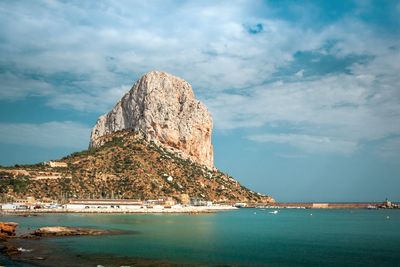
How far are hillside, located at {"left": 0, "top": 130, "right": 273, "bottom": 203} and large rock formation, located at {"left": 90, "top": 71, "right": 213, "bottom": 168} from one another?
4.68 metres

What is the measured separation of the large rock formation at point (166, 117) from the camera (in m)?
157

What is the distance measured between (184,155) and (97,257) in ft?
402

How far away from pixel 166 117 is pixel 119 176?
122 feet

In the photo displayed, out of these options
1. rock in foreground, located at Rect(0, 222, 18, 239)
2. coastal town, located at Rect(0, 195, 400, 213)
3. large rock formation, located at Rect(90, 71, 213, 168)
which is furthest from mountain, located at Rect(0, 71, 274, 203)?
rock in foreground, located at Rect(0, 222, 18, 239)

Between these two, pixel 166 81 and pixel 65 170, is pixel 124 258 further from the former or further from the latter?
pixel 166 81

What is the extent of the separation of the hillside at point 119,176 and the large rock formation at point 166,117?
4.68 m

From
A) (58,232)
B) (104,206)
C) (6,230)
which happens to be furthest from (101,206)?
(6,230)

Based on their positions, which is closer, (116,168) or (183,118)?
(116,168)

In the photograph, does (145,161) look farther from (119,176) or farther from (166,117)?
(166,117)

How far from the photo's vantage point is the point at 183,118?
165m

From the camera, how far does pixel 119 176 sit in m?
128

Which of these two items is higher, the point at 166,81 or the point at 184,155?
the point at 166,81

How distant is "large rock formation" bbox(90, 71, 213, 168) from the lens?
157m

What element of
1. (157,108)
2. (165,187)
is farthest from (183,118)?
(165,187)
